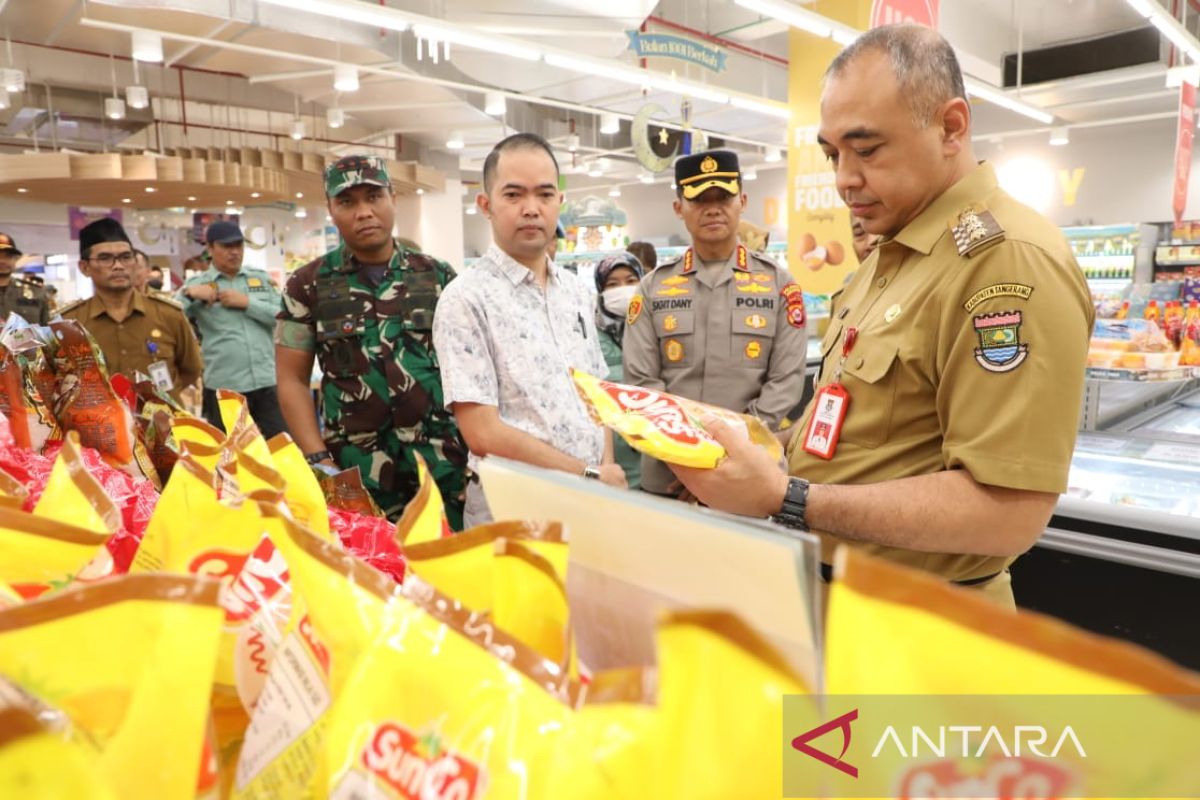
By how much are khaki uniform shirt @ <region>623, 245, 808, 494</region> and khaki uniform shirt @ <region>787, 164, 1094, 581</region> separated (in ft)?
5.00

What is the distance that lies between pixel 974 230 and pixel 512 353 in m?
1.25

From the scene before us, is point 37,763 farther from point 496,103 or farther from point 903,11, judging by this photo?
point 496,103

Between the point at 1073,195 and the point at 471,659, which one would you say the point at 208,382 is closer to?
the point at 471,659

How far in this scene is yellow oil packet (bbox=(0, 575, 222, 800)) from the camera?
0.44m

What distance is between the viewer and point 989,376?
3.61 feet

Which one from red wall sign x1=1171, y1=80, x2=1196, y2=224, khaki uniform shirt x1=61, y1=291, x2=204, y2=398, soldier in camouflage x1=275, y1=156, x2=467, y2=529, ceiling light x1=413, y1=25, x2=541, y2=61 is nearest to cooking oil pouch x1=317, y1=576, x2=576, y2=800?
soldier in camouflage x1=275, y1=156, x2=467, y2=529

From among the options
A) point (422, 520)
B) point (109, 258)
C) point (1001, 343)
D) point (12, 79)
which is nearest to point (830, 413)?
point (1001, 343)

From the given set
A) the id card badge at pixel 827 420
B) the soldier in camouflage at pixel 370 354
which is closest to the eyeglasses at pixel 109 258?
the soldier in camouflage at pixel 370 354

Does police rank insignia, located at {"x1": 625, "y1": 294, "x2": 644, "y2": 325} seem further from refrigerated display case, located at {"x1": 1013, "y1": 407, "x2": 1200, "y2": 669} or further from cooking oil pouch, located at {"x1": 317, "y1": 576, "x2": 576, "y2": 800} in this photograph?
cooking oil pouch, located at {"x1": 317, "y1": 576, "x2": 576, "y2": 800}

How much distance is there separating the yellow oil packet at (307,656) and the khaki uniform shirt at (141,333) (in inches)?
162

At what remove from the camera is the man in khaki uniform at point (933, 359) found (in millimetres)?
1099

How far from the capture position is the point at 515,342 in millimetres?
2170

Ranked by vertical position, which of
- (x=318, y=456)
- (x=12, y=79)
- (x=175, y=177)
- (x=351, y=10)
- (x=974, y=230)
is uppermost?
(x=12, y=79)

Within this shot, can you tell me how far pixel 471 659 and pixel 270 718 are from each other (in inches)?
7.2
